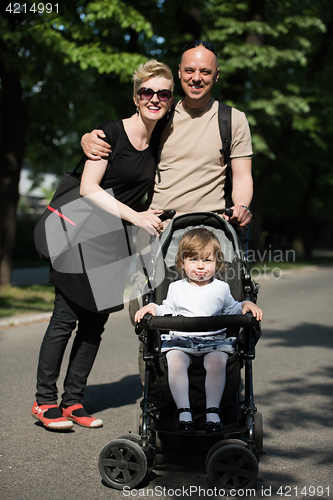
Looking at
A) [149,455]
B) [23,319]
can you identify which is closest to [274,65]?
[23,319]

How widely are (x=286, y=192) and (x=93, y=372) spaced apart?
82.2ft

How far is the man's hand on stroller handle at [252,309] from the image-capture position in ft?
10.3

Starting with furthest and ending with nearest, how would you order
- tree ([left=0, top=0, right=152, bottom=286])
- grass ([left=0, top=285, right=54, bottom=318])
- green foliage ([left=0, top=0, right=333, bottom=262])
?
green foliage ([left=0, top=0, right=333, bottom=262]) → tree ([left=0, top=0, right=152, bottom=286]) → grass ([left=0, top=285, right=54, bottom=318])

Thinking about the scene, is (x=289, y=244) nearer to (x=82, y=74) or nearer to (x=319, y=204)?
(x=319, y=204)

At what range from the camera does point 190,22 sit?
15773 millimetres

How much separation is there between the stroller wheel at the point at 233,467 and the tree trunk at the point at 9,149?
9653 millimetres

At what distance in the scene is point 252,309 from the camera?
10.4ft

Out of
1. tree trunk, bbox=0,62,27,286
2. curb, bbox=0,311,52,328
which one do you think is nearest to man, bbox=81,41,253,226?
curb, bbox=0,311,52,328

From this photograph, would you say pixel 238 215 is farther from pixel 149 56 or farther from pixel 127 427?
pixel 149 56

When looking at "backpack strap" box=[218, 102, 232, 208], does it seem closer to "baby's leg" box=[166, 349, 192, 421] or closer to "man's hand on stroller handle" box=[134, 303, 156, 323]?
"man's hand on stroller handle" box=[134, 303, 156, 323]

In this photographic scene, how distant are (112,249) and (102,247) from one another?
74mm

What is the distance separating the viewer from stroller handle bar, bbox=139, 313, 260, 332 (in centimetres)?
301

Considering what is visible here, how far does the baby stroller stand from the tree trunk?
8.87 m

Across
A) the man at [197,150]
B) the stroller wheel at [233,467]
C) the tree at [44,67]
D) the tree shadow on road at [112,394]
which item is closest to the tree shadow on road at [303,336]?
the tree shadow on road at [112,394]
